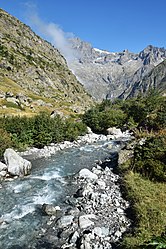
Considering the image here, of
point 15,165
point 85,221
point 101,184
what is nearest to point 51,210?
point 85,221

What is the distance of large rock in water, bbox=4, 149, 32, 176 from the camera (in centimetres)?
3153

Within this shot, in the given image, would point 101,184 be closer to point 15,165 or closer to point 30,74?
point 15,165

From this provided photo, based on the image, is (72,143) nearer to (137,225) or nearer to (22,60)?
(137,225)

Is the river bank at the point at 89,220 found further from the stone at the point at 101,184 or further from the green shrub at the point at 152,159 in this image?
the green shrub at the point at 152,159

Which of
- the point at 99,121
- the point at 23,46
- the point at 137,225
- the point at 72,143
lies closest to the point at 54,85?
the point at 23,46

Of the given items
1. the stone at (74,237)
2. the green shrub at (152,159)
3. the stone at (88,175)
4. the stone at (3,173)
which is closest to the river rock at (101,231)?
the stone at (74,237)

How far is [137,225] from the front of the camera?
57.1 feet

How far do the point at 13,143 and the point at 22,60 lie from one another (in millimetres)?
132812

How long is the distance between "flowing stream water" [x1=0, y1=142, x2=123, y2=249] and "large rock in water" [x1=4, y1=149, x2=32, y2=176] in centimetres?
104

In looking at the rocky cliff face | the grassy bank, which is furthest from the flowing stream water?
the rocky cliff face

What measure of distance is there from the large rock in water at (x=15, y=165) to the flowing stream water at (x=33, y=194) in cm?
104

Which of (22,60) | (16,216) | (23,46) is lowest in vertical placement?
(16,216)

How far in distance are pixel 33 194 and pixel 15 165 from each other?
24.2 feet

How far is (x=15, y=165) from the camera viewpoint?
1259 inches
